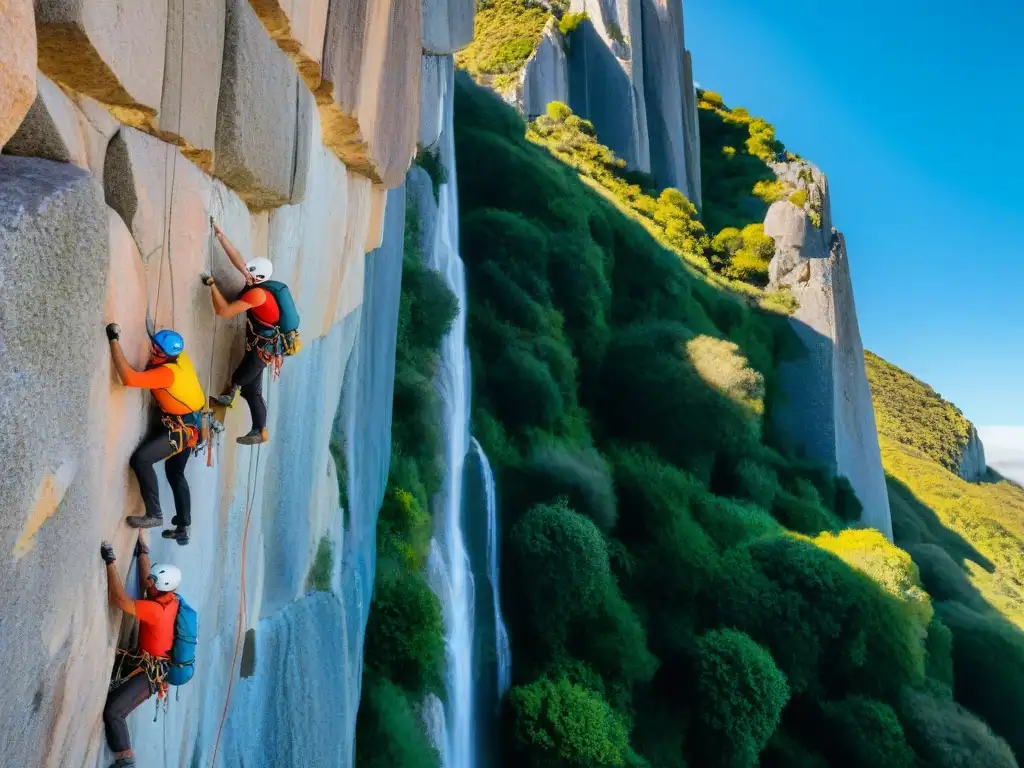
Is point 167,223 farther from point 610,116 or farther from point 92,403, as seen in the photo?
point 610,116

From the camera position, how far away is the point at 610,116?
39375mm

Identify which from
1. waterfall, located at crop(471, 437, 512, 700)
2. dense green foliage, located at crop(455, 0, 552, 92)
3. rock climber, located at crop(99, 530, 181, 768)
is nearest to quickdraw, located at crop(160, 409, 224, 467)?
rock climber, located at crop(99, 530, 181, 768)

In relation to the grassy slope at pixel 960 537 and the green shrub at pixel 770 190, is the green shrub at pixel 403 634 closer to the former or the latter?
the grassy slope at pixel 960 537

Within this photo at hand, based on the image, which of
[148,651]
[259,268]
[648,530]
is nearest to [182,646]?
[148,651]

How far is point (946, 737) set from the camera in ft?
60.8

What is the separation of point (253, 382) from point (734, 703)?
51.0ft

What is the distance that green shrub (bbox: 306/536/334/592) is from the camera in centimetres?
767

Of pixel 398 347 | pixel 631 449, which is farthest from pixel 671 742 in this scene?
pixel 398 347

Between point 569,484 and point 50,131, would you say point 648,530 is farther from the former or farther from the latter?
point 50,131

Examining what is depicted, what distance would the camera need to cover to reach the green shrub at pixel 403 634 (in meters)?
11.9

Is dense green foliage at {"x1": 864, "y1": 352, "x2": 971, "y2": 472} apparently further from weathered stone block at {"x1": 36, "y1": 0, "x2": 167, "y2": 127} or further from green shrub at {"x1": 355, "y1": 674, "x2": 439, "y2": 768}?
weathered stone block at {"x1": 36, "y1": 0, "x2": 167, "y2": 127}

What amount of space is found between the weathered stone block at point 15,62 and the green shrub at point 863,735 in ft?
67.9

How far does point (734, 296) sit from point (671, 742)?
20.3 meters

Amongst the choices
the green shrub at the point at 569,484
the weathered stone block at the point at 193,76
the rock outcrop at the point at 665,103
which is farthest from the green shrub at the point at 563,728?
the rock outcrop at the point at 665,103
